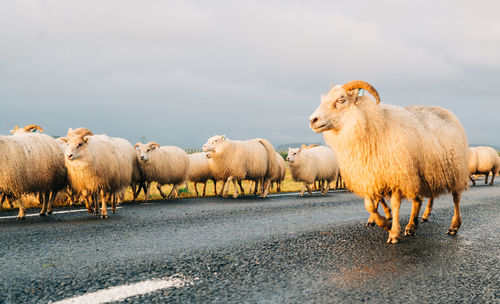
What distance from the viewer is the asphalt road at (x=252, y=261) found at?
9.78 ft

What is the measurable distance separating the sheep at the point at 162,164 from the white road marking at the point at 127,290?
29.0 feet

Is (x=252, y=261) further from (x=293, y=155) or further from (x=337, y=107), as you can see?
(x=293, y=155)

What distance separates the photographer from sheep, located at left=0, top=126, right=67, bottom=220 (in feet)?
23.4

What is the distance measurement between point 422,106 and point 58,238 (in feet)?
18.3

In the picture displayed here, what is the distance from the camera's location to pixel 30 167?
292 inches

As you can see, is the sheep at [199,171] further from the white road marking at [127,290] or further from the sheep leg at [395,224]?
the white road marking at [127,290]

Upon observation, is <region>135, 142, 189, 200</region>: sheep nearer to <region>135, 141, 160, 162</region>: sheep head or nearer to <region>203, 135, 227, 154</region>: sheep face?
<region>135, 141, 160, 162</region>: sheep head

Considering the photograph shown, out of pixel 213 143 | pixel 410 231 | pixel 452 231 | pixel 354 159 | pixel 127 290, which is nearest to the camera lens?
pixel 127 290

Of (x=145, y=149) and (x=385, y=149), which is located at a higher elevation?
(x=145, y=149)

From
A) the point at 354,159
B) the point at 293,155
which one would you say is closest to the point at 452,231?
the point at 354,159

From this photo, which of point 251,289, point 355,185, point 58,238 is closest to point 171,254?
point 251,289

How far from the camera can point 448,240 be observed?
5.15m

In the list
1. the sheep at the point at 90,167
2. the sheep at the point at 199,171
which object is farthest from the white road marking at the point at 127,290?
the sheep at the point at 199,171

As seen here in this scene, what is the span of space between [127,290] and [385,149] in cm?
354
